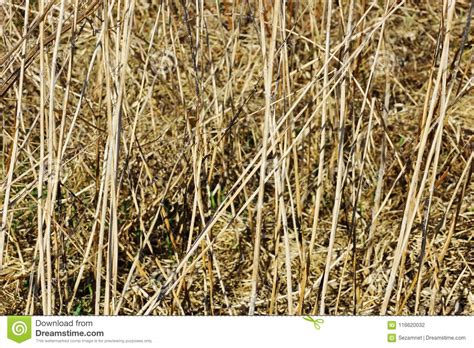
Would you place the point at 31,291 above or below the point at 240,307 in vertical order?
above

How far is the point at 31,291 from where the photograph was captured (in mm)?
1240

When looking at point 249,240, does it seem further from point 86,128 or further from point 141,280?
point 86,128

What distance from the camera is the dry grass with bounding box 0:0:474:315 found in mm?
1225

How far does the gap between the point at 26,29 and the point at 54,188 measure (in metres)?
0.22

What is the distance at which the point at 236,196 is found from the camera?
1.47 meters

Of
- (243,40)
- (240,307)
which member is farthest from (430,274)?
(243,40)
